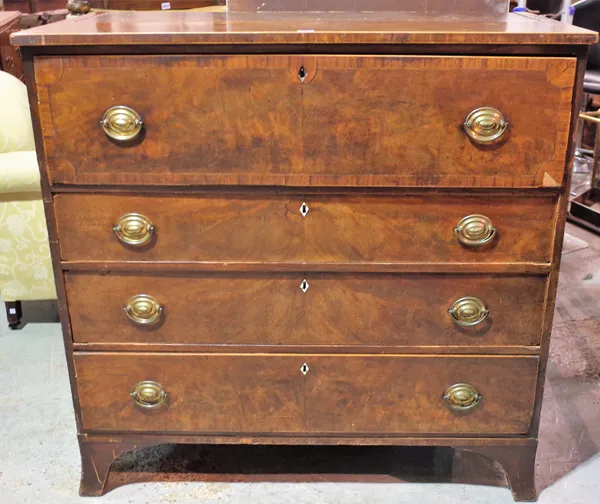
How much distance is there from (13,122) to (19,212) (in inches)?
10.9

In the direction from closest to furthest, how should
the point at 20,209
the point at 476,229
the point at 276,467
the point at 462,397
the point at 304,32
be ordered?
the point at 304,32
the point at 476,229
the point at 462,397
the point at 276,467
the point at 20,209

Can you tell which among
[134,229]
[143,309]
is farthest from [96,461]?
[134,229]

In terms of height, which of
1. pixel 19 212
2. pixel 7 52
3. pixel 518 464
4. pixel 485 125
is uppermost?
pixel 485 125

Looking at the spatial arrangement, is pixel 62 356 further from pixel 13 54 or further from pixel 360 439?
pixel 13 54

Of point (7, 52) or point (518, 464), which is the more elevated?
point (7, 52)

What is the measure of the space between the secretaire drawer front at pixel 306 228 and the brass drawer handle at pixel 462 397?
29 centimetres

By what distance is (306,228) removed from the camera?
4.34 feet

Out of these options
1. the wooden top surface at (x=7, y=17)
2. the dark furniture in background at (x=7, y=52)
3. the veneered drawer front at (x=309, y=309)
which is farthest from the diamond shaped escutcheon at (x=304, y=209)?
the wooden top surface at (x=7, y=17)

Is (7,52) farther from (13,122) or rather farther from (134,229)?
(134,229)

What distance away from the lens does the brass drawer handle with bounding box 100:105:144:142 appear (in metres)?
1.23

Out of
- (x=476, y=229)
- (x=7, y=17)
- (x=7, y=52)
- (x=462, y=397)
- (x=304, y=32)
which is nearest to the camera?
(x=304, y=32)

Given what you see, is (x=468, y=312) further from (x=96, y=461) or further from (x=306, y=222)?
(x=96, y=461)

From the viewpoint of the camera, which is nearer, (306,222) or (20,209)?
(306,222)

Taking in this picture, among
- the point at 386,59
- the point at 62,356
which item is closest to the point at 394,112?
the point at 386,59
